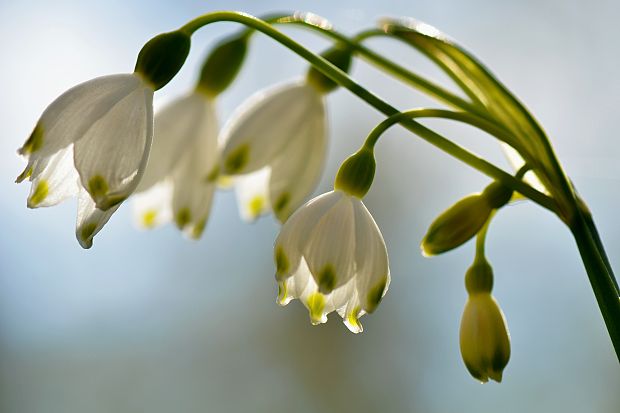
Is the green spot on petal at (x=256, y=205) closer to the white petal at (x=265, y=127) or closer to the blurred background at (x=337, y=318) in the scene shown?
the white petal at (x=265, y=127)

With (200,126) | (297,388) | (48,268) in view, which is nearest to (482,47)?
(297,388)

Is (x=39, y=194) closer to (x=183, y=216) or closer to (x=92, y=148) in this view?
(x=92, y=148)

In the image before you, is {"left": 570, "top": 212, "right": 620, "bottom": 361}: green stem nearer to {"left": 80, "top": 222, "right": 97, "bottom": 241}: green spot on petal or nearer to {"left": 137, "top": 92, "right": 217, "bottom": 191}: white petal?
{"left": 80, "top": 222, "right": 97, "bottom": 241}: green spot on petal

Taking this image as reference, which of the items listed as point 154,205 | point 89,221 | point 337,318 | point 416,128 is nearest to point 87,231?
point 89,221

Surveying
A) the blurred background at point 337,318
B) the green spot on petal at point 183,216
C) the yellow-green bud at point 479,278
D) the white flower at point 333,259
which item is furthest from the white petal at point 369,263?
the blurred background at point 337,318

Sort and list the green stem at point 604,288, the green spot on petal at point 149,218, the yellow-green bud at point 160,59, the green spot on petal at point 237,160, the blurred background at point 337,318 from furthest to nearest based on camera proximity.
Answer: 1. the blurred background at point 337,318
2. the green spot on petal at point 149,218
3. the green spot on petal at point 237,160
4. the yellow-green bud at point 160,59
5. the green stem at point 604,288

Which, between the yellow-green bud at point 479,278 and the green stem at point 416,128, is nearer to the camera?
the green stem at point 416,128
